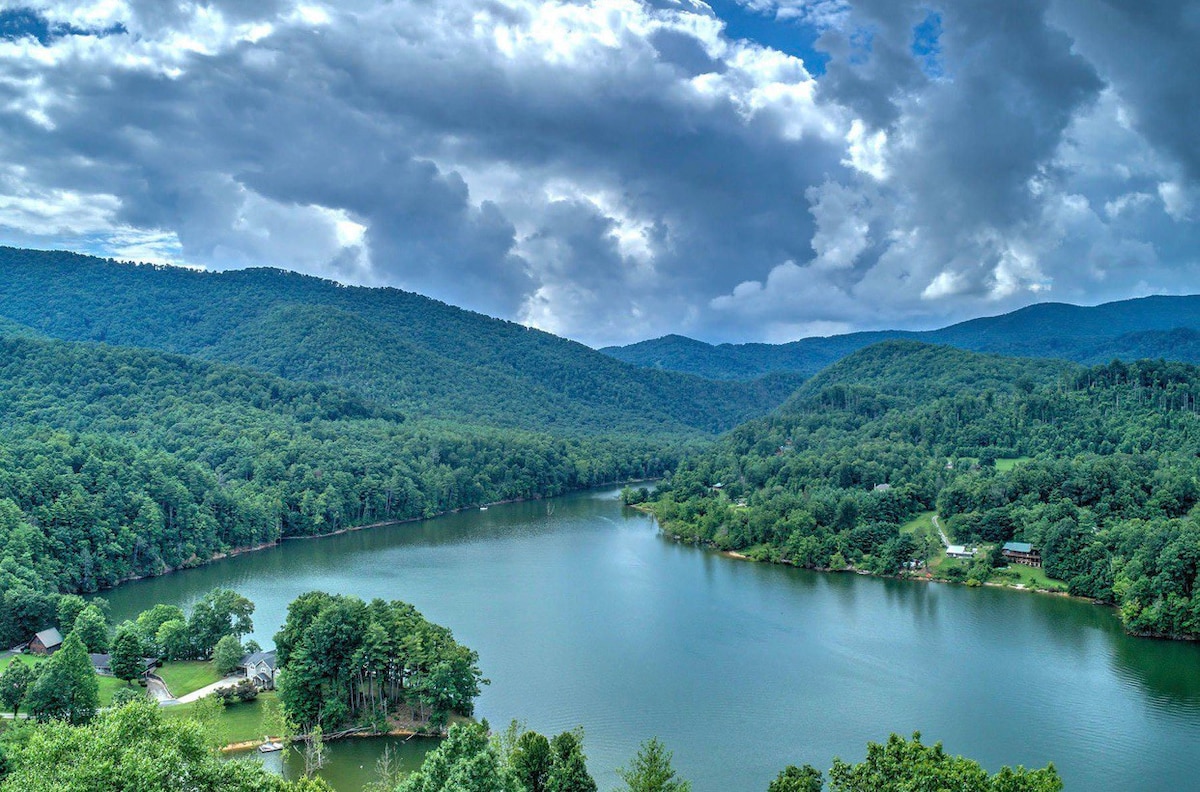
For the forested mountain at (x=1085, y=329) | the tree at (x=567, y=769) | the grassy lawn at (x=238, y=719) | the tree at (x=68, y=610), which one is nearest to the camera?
the tree at (x=567, y=769)

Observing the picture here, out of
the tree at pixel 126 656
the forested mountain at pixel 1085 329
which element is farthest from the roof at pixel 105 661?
the forested mountain at pixel 1085 329

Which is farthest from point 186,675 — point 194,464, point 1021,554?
point 1021,554

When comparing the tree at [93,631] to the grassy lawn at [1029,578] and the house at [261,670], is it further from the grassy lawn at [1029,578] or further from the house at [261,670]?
the grassy lawn at [1029,578]

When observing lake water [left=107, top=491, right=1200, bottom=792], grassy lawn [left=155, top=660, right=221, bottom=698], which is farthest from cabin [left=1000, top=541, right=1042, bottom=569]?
grassy lawn [left=155, top=660, right=221, bottom=698]

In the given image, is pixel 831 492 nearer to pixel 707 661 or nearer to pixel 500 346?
pixel 707 661

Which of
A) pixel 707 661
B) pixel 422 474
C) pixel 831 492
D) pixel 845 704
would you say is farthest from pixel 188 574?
pixel 831 492

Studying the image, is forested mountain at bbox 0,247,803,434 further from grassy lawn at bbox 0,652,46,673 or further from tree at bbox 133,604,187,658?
grassy lawn at bbox 0,652,46,673
